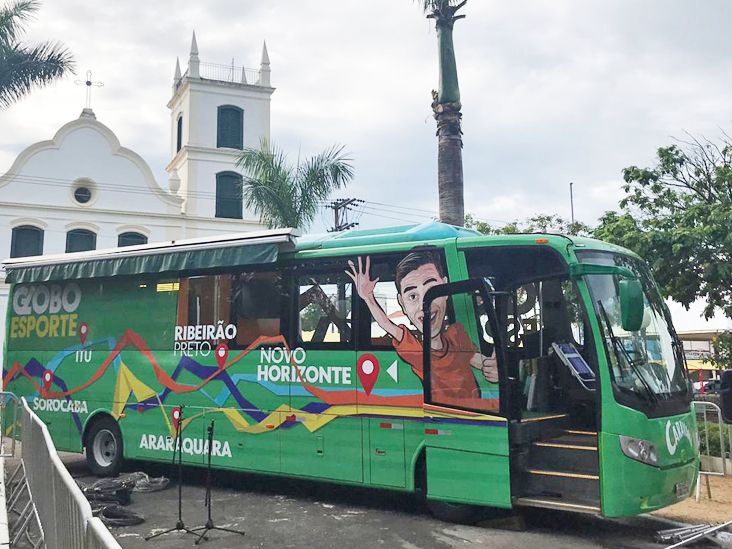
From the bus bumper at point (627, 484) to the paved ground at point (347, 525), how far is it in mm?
547

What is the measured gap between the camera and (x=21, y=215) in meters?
29.8

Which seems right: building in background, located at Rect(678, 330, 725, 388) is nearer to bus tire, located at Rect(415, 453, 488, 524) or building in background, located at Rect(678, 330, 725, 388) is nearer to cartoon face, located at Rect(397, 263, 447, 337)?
bus tire, located at Rect(415, 453, 488, 524)

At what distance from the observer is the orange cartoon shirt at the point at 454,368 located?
752 centimetres

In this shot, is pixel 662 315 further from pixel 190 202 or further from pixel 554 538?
pixel 190 202

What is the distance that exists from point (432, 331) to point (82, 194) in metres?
27.5

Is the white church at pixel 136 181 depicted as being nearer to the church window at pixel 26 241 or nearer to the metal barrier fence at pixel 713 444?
the church window at pixel 26 241

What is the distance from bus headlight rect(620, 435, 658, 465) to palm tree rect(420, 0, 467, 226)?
7104 millimetres

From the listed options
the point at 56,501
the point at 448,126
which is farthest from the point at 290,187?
the point at 56,501

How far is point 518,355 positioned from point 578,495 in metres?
1.68

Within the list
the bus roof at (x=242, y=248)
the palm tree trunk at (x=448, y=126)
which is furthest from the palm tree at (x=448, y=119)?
the bus roof at (x=242, y=248)

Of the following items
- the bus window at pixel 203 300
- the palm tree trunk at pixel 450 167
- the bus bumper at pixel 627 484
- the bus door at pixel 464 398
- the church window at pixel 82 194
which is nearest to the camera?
the bus bumper at pixel 627 484

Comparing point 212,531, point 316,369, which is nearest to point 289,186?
point 316,369

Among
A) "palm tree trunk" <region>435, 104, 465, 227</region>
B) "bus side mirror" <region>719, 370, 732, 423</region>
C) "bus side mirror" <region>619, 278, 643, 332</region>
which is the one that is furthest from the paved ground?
"palm tree trunk" <region>435, 104, 465, 227</region>

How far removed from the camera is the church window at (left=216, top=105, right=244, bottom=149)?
34.6 m
